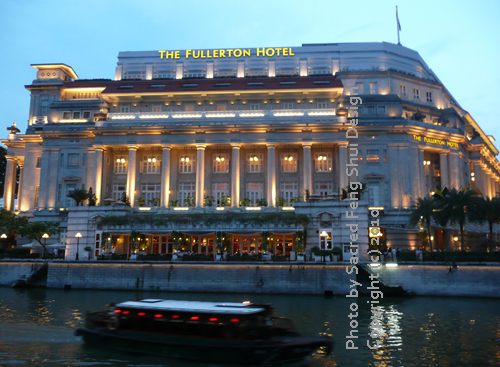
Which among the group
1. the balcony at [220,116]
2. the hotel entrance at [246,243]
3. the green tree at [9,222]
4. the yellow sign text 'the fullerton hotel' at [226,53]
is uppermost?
the yellow sign text 'the fullerton hotel' at [226,53]

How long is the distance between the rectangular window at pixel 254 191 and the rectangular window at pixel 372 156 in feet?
58.7

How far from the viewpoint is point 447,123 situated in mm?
81438

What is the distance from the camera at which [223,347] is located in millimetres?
21297

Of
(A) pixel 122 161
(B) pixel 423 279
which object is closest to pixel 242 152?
(A) pixel 122 161

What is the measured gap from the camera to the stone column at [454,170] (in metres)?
76.7

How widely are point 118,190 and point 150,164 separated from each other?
6.97 metres

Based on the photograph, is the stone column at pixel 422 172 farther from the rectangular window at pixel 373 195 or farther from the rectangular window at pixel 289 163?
the rectangular window at pixel 289 163

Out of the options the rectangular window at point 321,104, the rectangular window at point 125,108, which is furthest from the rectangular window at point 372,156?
the rectangular window at point 125,108

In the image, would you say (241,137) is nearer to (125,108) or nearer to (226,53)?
(226,53)

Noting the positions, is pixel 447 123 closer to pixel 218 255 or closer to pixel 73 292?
pixel 218 255

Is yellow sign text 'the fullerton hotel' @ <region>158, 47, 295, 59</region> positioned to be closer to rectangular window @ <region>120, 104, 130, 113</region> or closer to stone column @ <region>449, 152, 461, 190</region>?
rectangular window @ <region>120, 104, 130, 113</region>

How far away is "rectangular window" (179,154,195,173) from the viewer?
75.7 meters

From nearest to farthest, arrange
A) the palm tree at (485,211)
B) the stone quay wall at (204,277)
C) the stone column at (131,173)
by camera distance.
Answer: the stone quay wall at (204,277) < the palm tree at (485,211) < the stone column at (131,173)

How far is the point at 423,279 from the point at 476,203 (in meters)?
13.0
